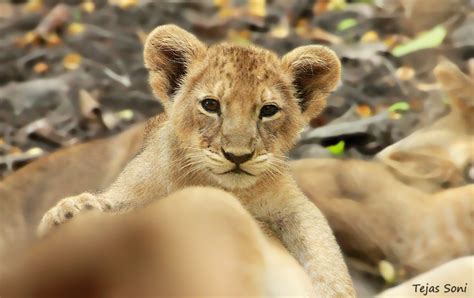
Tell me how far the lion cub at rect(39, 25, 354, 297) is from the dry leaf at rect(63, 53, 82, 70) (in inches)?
57.2

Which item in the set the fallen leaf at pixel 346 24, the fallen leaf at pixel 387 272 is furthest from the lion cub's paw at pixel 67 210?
the fallen leaf at pixel 346 24

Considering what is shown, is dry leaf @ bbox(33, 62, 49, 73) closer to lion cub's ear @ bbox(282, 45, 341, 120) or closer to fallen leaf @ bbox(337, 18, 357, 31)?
→ fallen leaf @ bbox(337, 18, 357, 31)

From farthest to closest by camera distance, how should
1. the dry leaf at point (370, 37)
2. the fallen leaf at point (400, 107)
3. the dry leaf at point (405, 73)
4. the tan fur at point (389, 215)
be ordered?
the dry leaf at point (370, 37)
the dry leaf at point (405, 73)
the fallen leaf at point (400, 107)
the tan fur at point (389, 215)

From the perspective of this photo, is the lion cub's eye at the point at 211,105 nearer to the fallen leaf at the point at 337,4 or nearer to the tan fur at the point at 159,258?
the tan fur at the point at 159,258

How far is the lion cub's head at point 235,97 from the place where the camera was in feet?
5.86

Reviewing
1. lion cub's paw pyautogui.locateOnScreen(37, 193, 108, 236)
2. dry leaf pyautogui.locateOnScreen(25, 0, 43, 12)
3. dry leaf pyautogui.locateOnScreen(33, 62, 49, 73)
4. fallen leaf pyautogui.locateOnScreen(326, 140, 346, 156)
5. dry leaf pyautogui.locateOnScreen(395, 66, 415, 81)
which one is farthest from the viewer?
dry leaf pyautogui.locateOnScreen(25, 0, 43, 12)

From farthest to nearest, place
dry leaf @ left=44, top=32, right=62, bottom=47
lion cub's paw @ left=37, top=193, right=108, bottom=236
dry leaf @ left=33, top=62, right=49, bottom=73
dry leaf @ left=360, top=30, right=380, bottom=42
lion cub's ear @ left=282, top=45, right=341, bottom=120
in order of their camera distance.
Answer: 1. dry leaf @ left=44, top=32, right=62, bottom=47
2. dry leaf @ left=33, top=62, right=49, bottom=73
3. dry leaf @ left=360, top=30, right=380, bottom=42
4. lion cub's ear @ left=282, top=45, right=341, bottom=120
5. lion cub's paw @ left=37, top=193, right=108, bottom=236

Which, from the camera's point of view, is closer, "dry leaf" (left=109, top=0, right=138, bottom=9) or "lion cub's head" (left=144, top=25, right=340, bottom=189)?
"lion cub's head" (left=144, top=25, right=340, bottom=189)

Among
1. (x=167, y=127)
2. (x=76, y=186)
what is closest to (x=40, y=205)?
(x=76, y=186)

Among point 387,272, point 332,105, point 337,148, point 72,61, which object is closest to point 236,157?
point 387,272

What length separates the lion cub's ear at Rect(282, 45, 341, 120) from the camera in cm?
193

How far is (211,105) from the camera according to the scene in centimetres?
183

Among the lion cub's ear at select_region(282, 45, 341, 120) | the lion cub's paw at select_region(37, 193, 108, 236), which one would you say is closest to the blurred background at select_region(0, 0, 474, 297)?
the lion cub's paw at select_region(37, 193, 108, 236)

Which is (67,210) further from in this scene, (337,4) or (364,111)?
(337,4)
